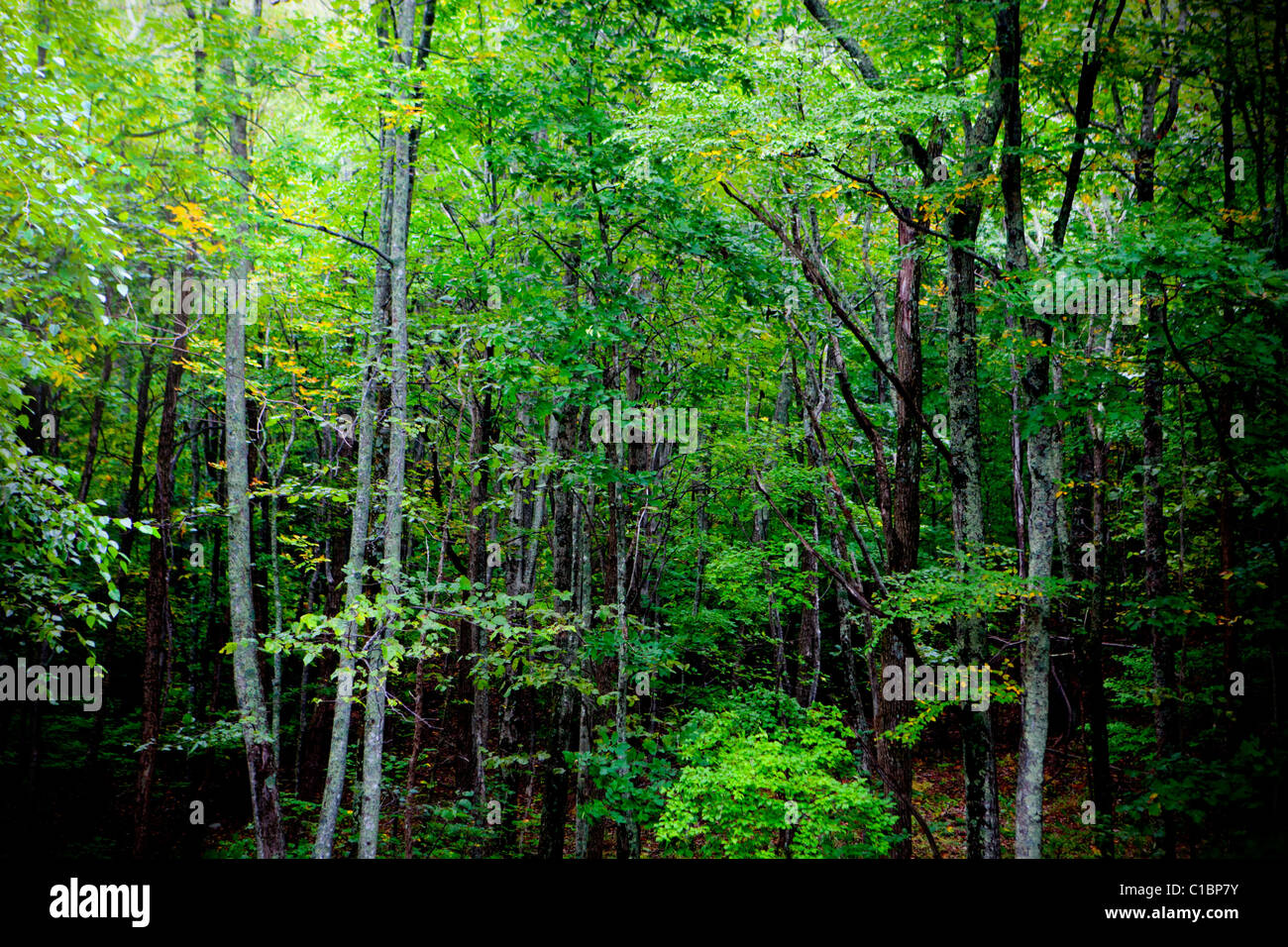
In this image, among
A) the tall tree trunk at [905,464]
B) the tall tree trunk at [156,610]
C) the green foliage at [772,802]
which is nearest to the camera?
the green foliage at [772,802]

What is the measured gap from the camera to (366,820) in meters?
7.25

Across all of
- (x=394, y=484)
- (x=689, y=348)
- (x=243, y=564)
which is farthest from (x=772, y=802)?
(x=243, y=564)

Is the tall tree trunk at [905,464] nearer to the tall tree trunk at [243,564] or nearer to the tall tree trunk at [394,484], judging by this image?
the tall tree trunk at [394,484]

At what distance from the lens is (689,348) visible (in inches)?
459

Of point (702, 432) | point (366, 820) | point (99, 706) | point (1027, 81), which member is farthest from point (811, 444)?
point (99, 706)

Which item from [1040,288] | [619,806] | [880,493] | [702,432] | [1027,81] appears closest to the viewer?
[1040,288]

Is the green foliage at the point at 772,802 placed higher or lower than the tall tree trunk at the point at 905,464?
lower

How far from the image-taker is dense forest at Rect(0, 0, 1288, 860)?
6.14 metres

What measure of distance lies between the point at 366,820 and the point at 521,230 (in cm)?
760

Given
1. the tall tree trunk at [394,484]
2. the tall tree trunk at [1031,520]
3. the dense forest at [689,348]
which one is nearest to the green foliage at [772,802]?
the dense forest at [689,348]

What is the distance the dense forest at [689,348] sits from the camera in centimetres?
614

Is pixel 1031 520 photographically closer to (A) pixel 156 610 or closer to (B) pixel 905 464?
(B) pixel 905 464

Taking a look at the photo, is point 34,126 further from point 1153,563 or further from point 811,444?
point 1153,563
